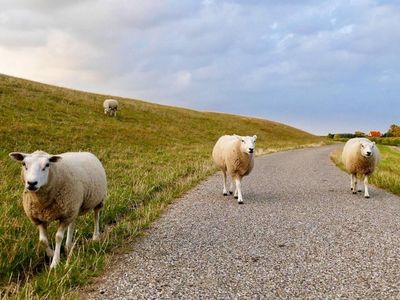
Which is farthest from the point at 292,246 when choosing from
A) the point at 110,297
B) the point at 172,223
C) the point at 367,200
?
the point at 367,200

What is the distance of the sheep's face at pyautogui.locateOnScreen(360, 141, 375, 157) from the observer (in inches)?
530

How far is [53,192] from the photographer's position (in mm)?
6504

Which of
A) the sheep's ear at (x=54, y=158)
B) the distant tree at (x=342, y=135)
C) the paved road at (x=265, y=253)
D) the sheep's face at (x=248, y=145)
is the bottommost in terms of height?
the paved road at (x=265, y=253)

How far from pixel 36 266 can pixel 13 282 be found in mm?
953

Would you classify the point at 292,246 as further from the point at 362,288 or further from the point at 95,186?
the point at 95,186

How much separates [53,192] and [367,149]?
33.8ft

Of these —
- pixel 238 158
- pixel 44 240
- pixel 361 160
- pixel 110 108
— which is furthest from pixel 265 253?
pixel 110 108

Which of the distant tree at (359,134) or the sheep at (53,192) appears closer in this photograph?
the sheep at (53,192)

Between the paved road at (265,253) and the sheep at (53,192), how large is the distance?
42.6 inches

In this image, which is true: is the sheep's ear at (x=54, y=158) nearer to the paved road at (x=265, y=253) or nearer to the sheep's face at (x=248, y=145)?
the paved road at (x=265, y=253)

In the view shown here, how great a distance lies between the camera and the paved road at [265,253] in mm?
5492

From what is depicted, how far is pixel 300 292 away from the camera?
5.45 meters

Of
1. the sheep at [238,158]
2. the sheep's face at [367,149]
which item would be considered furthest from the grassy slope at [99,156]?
the sheep's face at [367,149]

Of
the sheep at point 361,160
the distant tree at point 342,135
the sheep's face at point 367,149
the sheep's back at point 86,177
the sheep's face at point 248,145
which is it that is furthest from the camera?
the distant tree at point 342,135
